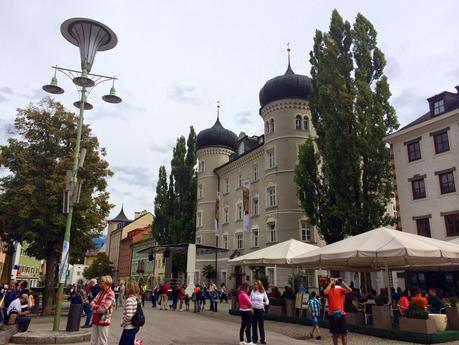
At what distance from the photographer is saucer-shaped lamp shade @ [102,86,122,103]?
14307 millimetres

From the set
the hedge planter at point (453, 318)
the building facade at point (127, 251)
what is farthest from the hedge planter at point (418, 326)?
the building facade at point (127, 251)

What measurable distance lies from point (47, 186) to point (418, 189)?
2334 centimetres

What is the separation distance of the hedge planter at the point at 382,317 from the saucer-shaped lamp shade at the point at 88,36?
13.0m

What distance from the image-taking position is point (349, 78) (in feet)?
92.8

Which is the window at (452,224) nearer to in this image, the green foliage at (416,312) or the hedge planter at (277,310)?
the hedge planter at (277,310)

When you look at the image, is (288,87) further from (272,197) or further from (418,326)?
(418,326)

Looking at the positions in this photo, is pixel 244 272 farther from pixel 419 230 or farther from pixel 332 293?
pixel 332 293

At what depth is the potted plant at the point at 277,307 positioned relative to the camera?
19.9 metres

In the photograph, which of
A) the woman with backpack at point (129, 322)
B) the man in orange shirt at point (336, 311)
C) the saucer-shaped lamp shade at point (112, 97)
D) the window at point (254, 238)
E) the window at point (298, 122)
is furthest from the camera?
the window at point (254, 238)

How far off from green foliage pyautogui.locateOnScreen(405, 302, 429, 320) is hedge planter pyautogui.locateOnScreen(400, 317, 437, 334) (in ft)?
0.40

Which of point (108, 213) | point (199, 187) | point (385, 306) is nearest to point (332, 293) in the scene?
point (385, 306)

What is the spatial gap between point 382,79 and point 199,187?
28.5 meters

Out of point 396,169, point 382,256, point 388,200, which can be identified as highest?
point 396,169

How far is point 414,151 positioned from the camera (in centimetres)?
2895
